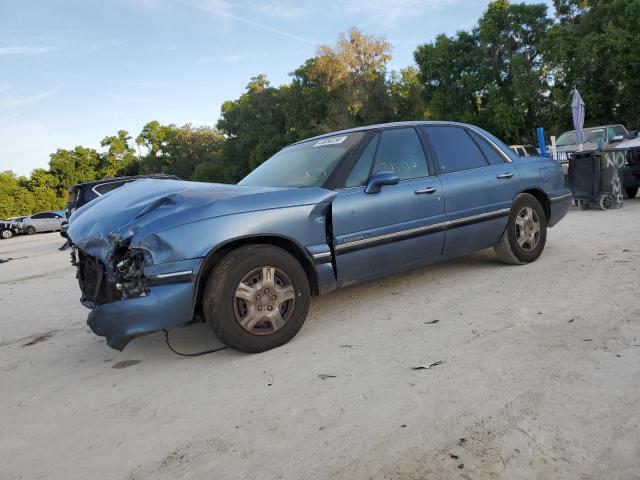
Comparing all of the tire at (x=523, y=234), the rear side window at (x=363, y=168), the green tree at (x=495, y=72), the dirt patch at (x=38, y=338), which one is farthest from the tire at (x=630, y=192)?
the green tree at (x=495, y=72)

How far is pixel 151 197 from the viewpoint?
3.52 metres

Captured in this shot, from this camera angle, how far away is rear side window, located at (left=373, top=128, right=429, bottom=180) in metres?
4.14

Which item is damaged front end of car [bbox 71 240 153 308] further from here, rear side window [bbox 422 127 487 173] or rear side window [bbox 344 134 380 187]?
rear side window [bbox 422 127 487 173]

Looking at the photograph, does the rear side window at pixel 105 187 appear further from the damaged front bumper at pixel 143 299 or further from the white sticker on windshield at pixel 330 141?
the damaged front bumper at pixel 143 299

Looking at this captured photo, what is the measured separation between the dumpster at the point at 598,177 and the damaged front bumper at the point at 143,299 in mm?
7936

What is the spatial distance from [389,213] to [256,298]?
135 cm

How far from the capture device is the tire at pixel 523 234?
494 centimetres

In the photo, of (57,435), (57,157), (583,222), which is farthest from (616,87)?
(57,157)

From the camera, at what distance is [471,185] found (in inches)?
180

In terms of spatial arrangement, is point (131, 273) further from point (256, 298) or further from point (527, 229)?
point (527, 229)

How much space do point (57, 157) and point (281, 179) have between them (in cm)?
6858

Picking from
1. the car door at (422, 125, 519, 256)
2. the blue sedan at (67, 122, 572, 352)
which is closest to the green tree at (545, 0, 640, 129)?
the car door at (422, 125, 519, 256)

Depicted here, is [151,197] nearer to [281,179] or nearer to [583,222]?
[281,179]

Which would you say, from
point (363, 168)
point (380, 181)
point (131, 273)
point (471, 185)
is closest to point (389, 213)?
point (380, 181)
